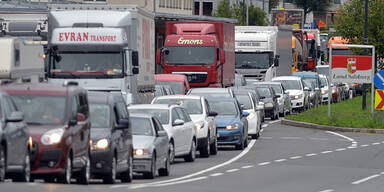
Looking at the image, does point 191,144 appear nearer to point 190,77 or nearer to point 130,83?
point 130,83

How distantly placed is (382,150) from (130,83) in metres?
7.25

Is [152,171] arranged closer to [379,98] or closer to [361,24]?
[379,98]

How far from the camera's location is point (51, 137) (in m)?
17.1

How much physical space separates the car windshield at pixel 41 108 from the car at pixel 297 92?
36927mm

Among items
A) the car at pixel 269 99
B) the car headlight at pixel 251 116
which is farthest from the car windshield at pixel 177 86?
the car at pixel 269 99

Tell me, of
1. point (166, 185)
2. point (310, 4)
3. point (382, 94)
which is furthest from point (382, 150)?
point (310, 4)

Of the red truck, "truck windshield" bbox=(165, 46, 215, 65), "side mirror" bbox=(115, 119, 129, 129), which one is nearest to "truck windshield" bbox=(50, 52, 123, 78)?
"side mirror" bbox=(115, 119, 129, 129)

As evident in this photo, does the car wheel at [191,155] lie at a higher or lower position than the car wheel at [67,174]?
lower

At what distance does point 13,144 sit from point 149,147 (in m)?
6.06

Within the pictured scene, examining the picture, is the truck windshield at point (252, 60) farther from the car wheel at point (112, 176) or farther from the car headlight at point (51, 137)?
the car headlight at point (51, 137)

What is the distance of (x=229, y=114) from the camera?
107 feet

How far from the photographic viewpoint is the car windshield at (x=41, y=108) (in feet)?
57.7

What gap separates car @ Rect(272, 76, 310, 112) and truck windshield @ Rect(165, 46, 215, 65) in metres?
9.73

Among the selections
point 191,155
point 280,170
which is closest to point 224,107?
point 191,155
